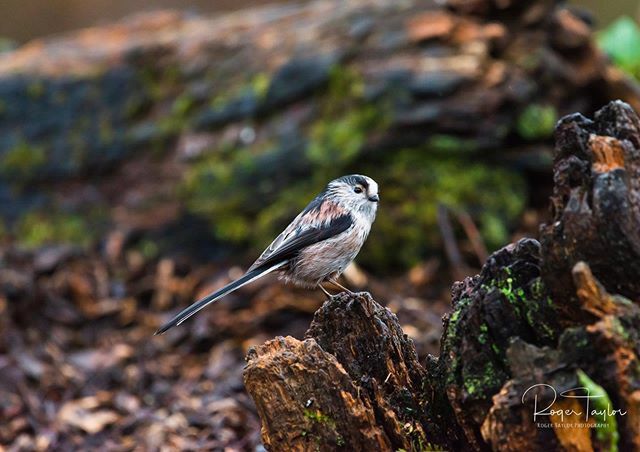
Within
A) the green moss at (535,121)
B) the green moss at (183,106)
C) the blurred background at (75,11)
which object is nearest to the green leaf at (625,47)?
the green moss at (535,121)

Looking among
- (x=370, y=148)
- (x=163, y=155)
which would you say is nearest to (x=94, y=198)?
(x=163, y=155)

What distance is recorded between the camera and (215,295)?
13.7ft

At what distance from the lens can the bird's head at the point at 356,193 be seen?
5.14 meters

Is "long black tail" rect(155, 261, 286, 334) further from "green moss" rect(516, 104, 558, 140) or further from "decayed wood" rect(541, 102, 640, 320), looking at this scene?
"green moss" rect(516, 104, 558, 140)

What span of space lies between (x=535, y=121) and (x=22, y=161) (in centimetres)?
486

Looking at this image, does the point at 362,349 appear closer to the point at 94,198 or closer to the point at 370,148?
the point at 370,148

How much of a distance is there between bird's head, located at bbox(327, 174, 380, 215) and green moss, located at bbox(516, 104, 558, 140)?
2254 millimetres

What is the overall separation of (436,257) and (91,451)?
10.4 ft

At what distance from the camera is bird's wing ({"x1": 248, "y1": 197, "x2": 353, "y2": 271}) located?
15.8ft

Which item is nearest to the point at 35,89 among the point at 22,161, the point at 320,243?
the point at 22,161

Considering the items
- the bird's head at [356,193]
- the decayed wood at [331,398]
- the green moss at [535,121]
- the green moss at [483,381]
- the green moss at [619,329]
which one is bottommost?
the green moss at [619,329]

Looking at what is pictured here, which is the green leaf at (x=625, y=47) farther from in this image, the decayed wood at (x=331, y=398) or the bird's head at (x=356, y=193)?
the decayed wood at (x=331, y=398)
